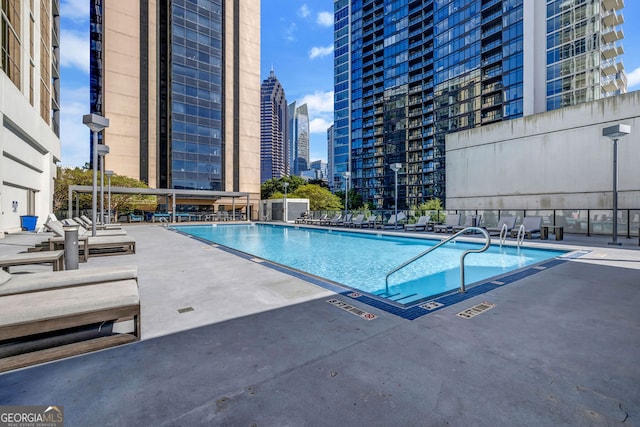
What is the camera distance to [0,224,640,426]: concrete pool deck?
1759 mm

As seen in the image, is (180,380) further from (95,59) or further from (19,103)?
(95,59)

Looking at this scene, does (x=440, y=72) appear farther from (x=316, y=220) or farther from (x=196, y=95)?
(x=316, y=220)

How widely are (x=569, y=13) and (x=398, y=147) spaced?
1200 inches

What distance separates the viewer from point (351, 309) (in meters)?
3.58

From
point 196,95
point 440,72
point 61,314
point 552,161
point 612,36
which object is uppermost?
point 440,72

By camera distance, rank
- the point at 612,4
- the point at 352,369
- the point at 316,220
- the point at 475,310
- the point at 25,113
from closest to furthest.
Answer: the point at 352,369, the point at 475,310, the point at 25,113, the point at 316,220, the point at 612,4

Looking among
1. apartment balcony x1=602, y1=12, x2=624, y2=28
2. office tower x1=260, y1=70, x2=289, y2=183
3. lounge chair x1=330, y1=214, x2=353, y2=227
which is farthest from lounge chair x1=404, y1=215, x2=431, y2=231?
office tower x1=260, y1=70, x2=289, y2=183

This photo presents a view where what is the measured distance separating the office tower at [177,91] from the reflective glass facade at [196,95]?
0.13m

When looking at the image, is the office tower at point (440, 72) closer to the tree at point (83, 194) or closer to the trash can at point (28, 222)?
the tree at point (83, 194)

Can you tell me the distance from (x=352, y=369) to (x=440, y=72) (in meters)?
62.5

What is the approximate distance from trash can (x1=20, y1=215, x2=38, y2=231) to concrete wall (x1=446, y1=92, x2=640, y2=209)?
2537 cm

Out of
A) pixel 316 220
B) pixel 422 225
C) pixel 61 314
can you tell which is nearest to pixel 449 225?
pixel 422 225

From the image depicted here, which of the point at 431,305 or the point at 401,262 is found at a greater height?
the point at 431,305

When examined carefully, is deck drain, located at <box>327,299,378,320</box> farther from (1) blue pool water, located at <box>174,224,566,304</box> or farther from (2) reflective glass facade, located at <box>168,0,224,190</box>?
(2) reflective glass facade, located at <box>168,0,224,190</box>
